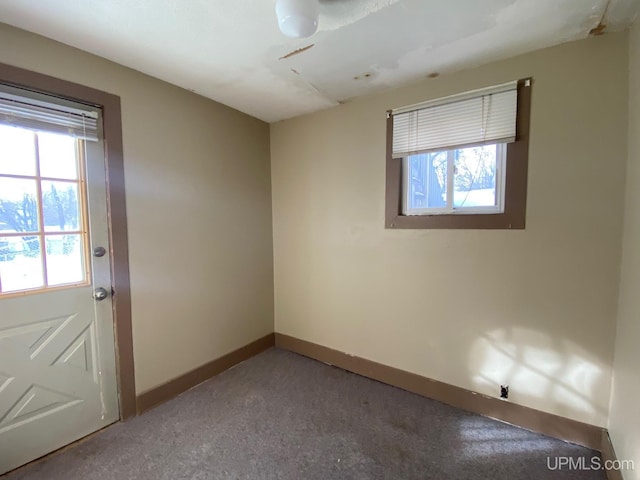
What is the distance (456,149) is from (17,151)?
2637mm

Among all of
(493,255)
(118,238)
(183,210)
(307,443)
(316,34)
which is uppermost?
(316,34)

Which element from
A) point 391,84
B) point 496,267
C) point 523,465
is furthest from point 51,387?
point 391,84

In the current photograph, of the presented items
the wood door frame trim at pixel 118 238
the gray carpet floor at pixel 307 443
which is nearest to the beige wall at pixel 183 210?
the wood door frame trim at pixel 118 238

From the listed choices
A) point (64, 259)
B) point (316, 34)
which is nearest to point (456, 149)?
point (316, 34)

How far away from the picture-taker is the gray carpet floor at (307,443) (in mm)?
1540

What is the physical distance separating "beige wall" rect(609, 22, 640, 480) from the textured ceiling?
45cm

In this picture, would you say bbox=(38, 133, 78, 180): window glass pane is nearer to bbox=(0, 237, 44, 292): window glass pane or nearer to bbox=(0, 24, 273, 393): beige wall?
bbox=(0, 24, 273, 393): beige wall

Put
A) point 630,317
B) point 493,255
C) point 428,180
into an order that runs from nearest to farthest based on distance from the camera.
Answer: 1. point 630,317
2. point 493,255
3. point 428,180

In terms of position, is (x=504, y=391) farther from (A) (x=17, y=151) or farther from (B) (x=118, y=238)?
(A) (x=17, y=151)

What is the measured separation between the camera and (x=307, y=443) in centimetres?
174

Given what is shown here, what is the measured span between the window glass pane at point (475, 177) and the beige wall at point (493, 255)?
0.22 m

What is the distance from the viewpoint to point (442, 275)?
2.10m

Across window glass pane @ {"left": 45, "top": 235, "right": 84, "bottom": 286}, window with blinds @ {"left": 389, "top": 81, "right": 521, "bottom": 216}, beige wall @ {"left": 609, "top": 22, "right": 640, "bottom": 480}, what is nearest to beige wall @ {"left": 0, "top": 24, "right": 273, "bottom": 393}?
A: window glass pane @ {"left": 45, "top": 235, "right": 84, "bottom": 286}

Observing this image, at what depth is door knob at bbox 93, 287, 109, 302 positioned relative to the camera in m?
1.81
